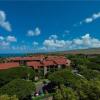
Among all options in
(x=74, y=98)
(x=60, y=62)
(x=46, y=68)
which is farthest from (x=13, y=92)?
(x=60, y=62)

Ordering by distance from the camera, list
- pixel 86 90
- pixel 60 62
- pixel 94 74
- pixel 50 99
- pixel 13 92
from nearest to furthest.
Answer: pixel 86 90 → pixel 13 92 → pixel 50 99 → pixel 94 74 → pixel 60 62

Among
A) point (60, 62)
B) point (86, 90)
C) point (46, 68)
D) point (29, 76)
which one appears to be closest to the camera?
point (86, 90)

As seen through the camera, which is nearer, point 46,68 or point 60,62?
point 46,68

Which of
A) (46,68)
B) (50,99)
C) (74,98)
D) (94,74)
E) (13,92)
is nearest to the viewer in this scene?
(74,98)

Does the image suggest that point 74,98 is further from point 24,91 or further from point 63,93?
point 24,91

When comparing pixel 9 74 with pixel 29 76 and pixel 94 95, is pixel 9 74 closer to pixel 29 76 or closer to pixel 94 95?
pixel 29 76

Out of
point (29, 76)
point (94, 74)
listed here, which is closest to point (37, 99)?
point (94, 74)

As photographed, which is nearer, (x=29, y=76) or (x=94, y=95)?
(x=94, y=95)

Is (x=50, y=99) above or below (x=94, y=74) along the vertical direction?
below

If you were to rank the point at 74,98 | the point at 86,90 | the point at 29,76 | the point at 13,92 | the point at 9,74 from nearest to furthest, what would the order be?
the point at 74,98, the point at 86,90, the point at 13,92, the point at 9,74, the point at 29,76
